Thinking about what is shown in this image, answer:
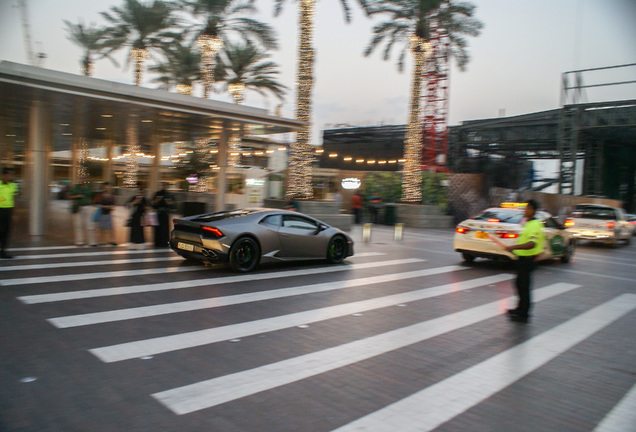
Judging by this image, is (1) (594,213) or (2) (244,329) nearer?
(2) (244,329)

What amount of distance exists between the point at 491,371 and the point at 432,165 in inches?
1516

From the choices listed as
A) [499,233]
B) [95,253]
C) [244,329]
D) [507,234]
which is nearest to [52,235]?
[95,253]

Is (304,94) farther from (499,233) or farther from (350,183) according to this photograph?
(350,183)

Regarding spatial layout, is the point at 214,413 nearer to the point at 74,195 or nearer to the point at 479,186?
the point at 74,195

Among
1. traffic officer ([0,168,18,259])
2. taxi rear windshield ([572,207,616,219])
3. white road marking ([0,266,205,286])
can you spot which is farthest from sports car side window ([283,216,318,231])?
taxi rear windshield ([572,207,616,219])

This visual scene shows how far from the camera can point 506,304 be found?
8.45 meters

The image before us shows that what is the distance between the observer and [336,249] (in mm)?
12102

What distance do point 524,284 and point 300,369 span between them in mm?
3935

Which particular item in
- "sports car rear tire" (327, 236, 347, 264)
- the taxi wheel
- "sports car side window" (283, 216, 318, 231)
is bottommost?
the taxi wheel

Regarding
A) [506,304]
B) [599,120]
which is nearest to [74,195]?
[506,304]

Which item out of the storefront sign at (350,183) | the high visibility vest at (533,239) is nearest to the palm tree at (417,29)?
the storefront sign at (350,183)

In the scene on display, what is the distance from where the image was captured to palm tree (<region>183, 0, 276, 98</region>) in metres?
26.9

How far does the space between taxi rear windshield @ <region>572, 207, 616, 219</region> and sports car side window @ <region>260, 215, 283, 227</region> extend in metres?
15.3

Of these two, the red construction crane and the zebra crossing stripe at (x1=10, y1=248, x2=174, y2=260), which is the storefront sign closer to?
the red construction crane
